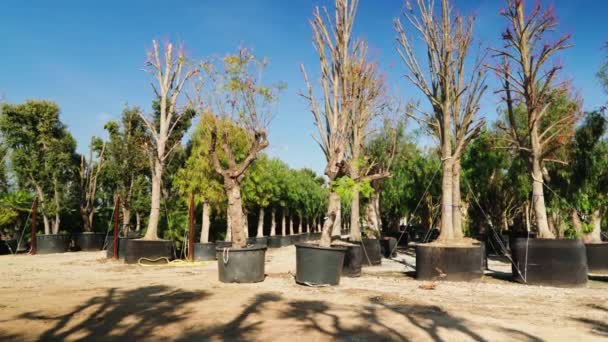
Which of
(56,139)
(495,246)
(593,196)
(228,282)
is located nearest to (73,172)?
(56,139)

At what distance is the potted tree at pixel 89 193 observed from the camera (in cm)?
1781

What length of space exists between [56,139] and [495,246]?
20494 mm

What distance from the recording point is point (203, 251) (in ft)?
46.1

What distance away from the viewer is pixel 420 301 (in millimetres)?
6344

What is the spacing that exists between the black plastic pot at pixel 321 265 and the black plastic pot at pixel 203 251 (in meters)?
6.98

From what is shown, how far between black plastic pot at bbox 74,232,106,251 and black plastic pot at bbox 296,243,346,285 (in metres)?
13.7

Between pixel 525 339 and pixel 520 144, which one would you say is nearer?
pixel 525 339

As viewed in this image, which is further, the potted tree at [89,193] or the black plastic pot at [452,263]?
the potted tree at [89,193]

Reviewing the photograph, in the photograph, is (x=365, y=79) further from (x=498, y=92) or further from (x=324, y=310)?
(x=324, y=310)

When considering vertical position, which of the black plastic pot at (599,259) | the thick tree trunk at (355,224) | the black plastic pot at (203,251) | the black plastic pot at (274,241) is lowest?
the black plastic pot at (274,241)

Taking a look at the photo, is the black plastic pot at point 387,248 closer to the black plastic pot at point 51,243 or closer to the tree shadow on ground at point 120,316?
the tree shadow on ground at point 120,316

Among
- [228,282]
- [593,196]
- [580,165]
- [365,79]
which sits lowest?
[228,282]

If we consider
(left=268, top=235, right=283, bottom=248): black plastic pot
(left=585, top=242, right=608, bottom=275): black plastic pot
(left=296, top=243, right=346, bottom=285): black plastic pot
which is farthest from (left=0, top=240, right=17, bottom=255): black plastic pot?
(left=585, top=242, right=608, bottom=275): black plastic pot

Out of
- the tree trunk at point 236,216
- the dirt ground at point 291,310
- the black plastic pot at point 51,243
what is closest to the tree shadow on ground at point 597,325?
the dirt ground at point 291,310
